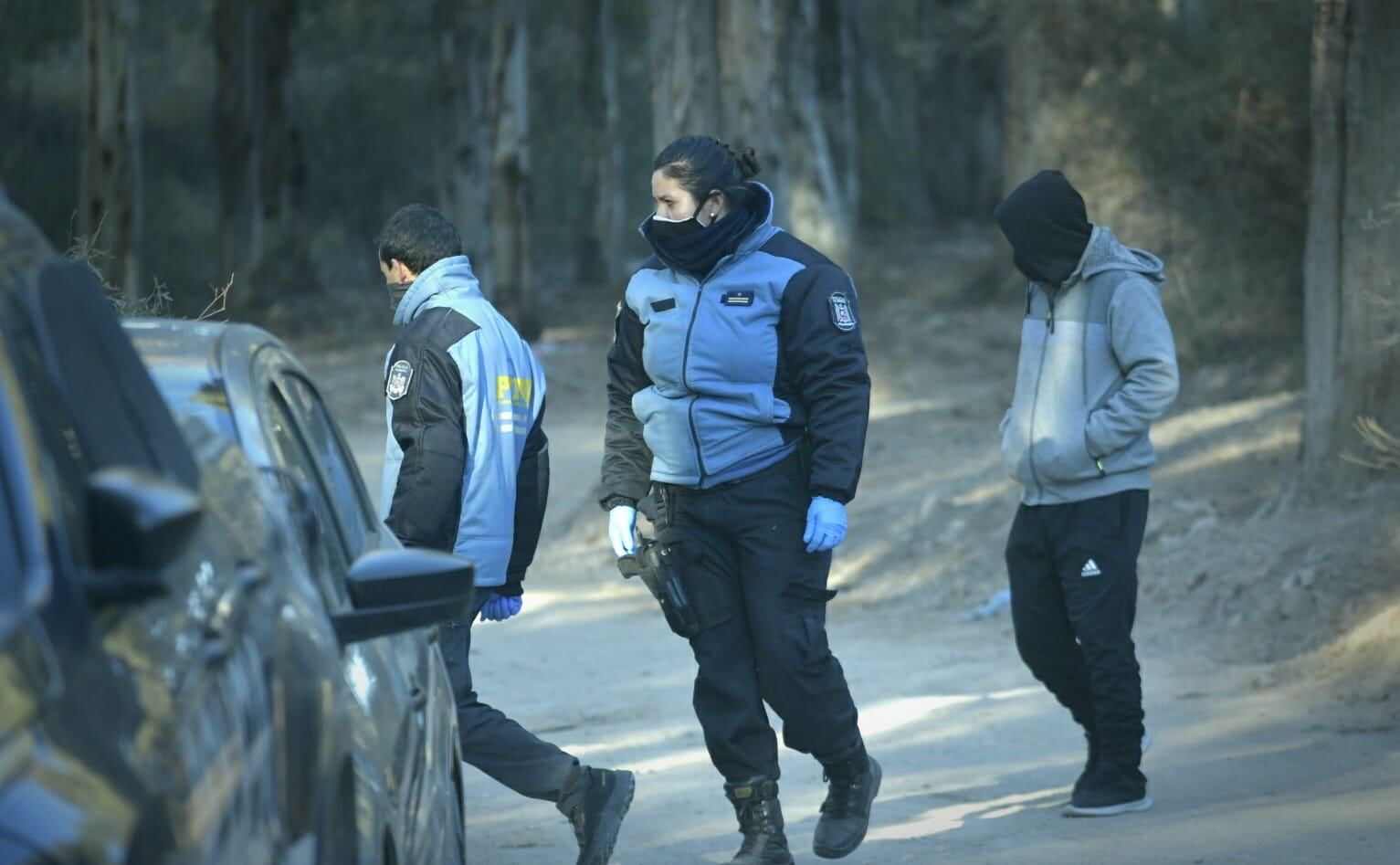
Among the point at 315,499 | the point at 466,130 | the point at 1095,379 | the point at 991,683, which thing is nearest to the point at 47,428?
the point at 315,499

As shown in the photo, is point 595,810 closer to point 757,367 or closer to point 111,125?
point 757,367

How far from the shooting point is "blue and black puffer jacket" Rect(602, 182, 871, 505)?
5941 mm

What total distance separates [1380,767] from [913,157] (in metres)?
53.6

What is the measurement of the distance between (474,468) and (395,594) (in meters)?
2.40

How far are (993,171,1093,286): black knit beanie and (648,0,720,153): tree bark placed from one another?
35.1 ft

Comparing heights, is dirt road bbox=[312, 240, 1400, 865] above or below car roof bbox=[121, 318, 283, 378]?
below

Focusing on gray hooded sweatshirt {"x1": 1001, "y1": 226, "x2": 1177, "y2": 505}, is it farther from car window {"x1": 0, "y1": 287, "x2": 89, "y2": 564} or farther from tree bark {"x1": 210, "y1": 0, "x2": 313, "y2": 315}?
tree bark {"x1": 210, "y1": 0, "x2": 313, "y2": 315}

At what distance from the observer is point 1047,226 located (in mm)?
6828

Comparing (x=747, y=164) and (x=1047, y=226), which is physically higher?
(x=747, y=164)

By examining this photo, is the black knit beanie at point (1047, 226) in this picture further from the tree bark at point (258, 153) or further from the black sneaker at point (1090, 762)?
the tree bark at point (258, 153)

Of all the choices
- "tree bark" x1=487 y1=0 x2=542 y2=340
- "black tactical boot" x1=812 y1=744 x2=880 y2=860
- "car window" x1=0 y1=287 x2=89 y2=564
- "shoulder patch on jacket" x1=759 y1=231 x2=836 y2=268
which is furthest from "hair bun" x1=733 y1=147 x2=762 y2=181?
"tree bark" x1=487 y1=0 x2=542 y2=340

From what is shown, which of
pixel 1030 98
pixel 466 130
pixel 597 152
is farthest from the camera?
pixel 597 152

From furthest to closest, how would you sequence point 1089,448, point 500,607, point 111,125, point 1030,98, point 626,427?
point 111,125, point 1030,98, point 1089,448, point 626,427, point 500,607

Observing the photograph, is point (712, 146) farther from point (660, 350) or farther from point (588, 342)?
point (588, 342)
